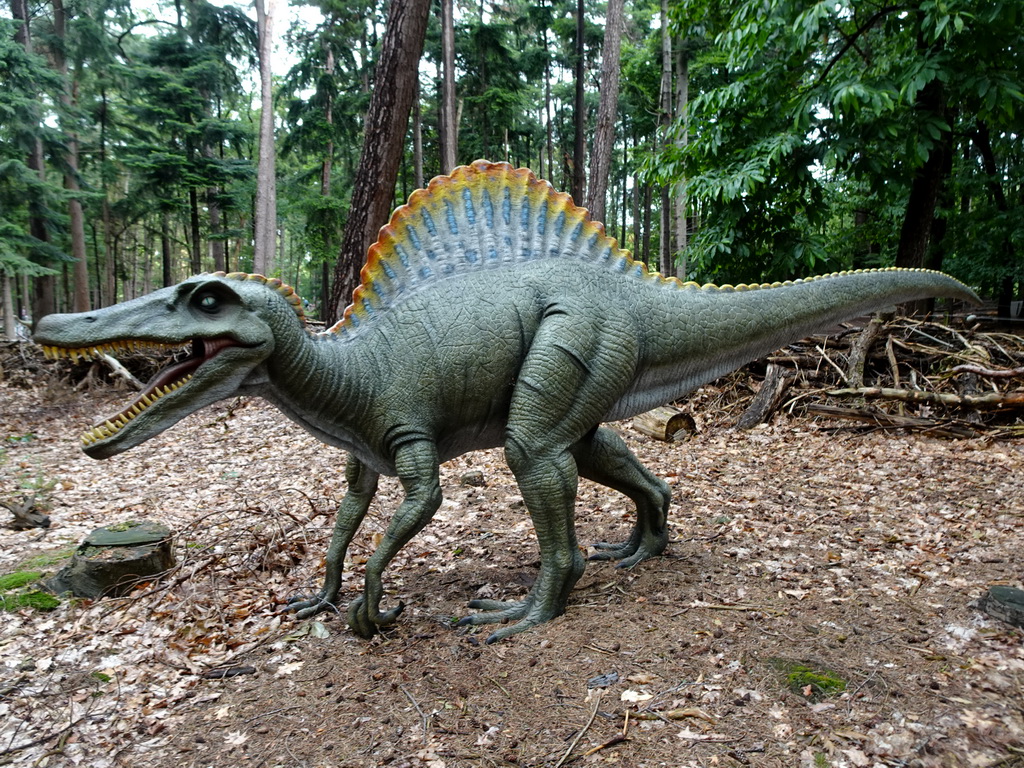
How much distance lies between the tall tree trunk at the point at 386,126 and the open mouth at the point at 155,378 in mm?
4731

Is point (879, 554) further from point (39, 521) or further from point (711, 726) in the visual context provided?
point (39, 521)

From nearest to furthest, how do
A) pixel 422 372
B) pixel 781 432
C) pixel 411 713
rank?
pixel 411 713, pixel 422 372, pixel 781 432

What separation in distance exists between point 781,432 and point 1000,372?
6.19 feet

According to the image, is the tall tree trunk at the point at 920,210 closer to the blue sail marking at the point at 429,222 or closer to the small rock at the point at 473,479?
the small rock at the point at 473,479

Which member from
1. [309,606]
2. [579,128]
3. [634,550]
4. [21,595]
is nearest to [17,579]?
[21,595]

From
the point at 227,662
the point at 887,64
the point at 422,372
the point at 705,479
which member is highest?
the point at 887,64

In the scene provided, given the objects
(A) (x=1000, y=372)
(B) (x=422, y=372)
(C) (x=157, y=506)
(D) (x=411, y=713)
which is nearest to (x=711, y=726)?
(D) (x=411, y=713)

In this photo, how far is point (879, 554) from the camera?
12.6ft

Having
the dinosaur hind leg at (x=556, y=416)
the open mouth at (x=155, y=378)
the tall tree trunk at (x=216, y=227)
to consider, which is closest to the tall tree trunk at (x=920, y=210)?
the dinosaur hind leg at (x=556, y=416)

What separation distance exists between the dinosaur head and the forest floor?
3.68ft

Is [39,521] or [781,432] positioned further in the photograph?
[781,432]

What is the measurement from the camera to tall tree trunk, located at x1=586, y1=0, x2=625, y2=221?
11.4 meters

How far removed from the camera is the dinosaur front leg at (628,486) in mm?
3432

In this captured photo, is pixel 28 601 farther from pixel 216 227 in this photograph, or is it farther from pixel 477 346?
pixel 216 227
